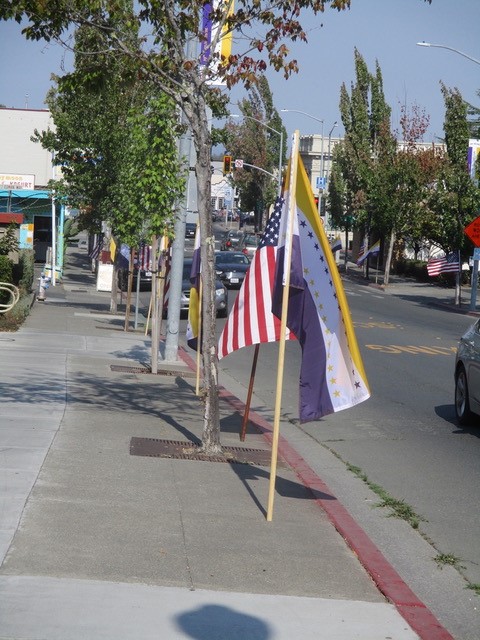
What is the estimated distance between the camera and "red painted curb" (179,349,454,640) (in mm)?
5637

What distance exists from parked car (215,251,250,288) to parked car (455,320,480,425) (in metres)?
26.5

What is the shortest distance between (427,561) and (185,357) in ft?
46.0

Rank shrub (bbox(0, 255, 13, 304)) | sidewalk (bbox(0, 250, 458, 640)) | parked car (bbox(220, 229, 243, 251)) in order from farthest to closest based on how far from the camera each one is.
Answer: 1. parked car (bbox(220, 229, 243, 251))
2. shrub (bbox(0, 255, 13, 304))
3. sidewalk (bbox(0, 250, 458, 640))

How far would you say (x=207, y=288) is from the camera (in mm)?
9672

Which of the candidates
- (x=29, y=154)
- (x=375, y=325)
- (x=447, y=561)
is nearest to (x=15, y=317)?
(x=375, y=325)

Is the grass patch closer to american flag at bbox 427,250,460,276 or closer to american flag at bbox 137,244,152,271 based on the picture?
american flag at bbox 137,244,152,271

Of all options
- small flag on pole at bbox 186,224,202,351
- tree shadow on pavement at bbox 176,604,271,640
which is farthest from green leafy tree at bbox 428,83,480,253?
tree shadow on pavement at bbox 176,604,271,640

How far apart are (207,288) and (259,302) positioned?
66cm

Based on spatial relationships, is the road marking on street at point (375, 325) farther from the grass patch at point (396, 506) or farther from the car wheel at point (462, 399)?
the grass patch at point (396, 506)

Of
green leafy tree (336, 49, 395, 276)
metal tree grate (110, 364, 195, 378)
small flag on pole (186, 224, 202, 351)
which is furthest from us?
green leafy tree (336, 49, 395, 276)

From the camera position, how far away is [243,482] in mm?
8852

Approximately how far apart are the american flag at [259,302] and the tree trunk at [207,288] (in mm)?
251

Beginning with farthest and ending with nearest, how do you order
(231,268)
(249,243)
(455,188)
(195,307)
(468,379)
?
(249,243)
(455,188)
(231,268)
(195,307)
(468,379)

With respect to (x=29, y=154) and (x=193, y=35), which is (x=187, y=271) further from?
(x=29, y=154)
